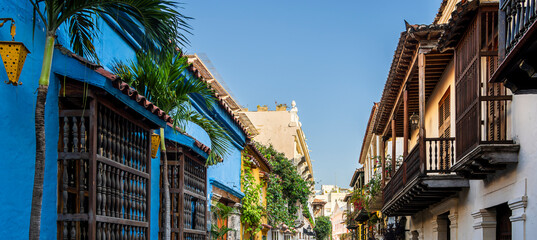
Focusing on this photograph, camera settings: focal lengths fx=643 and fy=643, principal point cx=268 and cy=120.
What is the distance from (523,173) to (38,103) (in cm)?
609

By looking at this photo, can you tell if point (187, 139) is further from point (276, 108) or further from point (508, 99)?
point (276, 108)

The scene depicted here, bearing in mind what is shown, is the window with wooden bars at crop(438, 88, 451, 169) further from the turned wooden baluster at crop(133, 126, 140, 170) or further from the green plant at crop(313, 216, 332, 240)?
the green plant at crop(313, 216, 332, 240)

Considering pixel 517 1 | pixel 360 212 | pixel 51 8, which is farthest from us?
pixel 360 212

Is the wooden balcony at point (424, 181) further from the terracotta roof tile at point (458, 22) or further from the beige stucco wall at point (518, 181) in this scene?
the terracotta roof tile at point (458, 22)

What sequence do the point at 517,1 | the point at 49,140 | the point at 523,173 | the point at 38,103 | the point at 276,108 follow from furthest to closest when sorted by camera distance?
the point at 276,108, the point at 523,173, the point at 49,140, the point at 517,1, the point at 38,103

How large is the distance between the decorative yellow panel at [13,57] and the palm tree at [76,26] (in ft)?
0.93

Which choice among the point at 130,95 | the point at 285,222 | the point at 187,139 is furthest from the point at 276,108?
the point at 130,95

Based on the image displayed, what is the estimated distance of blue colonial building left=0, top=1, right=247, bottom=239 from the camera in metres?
6.07

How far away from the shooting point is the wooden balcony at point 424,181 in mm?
11828

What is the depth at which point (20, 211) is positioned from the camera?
6.12 meters

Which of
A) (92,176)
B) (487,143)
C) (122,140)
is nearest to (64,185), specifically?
(92,176)

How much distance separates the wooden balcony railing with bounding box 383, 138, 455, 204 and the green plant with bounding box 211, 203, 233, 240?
4228mm

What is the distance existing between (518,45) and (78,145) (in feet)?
14.6

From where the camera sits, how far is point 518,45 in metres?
5.52
